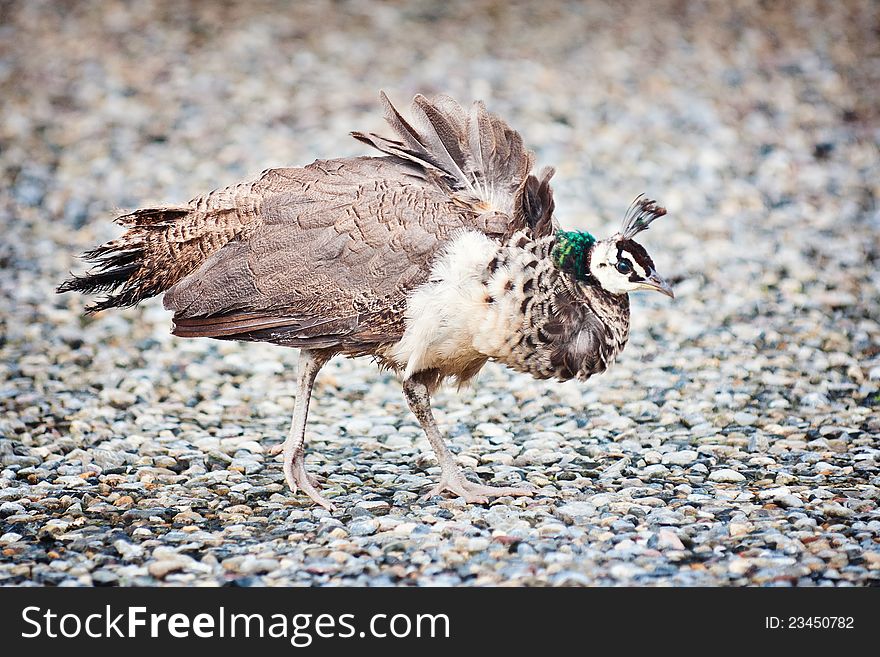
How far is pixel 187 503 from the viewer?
596cm

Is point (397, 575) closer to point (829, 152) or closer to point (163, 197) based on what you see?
point (163, 197)

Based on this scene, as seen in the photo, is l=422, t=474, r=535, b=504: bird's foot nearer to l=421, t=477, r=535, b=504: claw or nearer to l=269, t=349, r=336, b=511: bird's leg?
l=421, t=477, r=535, b=504: claw

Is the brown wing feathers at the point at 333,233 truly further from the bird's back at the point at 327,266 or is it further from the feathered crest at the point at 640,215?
the feathered crest at the point at 640,215

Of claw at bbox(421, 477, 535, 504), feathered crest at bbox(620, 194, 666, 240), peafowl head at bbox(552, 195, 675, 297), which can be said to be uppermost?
feathered crest at bbox(620, 194, 666, 240)

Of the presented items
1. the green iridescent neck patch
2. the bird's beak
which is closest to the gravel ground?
the bird's beak

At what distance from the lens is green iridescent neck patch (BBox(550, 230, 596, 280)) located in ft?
18.6

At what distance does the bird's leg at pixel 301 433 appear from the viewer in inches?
239

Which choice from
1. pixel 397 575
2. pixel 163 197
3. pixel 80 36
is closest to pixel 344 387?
pixel 397 575

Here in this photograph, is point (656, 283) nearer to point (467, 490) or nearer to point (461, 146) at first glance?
point (461, 146)

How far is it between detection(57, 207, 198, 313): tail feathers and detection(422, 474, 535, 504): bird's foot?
5.85 feet

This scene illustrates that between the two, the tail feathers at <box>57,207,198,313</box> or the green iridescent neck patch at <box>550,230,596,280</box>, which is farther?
the tail feathers at <box>57,207,198,313</box>

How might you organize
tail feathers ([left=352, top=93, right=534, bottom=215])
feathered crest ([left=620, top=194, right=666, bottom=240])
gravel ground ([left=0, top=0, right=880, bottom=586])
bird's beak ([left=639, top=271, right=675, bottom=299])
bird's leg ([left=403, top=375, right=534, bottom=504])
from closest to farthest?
gravel ground ([left=0, top=0, right=880, bottom=586]) → bird's beak ([left=639, top=271, right=675, bottom=299]) → feathered crest ([left=620, top=194, right=666, bottom=240]) → bird's leg ([left=403, top=375, right=534, bottom=504]) → tail feathers ([left=352, top=93, right=534, bottom=215])

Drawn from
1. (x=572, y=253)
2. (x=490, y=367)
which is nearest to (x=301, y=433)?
(x=572, y=253)

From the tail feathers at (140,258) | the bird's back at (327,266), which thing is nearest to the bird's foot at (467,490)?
the bird's back at (327,266)
